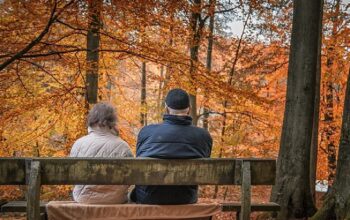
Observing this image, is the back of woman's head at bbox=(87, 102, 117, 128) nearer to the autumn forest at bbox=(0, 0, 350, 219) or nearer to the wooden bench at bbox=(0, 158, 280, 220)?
the wooden bench at bbox=(0, 158, 280, 220)

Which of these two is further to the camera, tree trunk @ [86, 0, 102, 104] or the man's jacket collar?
tree trunk @ [86, 0, 102, 104]

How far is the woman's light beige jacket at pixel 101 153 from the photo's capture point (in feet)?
12.4

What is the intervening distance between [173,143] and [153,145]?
0.56 ft

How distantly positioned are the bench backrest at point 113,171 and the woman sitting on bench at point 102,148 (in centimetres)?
43

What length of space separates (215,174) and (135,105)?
13384 mm

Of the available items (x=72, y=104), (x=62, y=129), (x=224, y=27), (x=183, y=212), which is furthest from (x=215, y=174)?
(x=224, y=27)

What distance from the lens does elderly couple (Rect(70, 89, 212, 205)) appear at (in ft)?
11.6

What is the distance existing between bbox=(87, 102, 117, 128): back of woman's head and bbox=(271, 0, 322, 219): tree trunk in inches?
158

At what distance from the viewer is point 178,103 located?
3.66 meters

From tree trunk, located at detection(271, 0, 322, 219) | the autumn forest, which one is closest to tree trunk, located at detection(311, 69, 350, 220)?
the autumn forest

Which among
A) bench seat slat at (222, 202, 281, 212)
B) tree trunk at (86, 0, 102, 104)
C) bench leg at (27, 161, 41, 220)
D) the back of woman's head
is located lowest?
bench seat slat at (222, 202, 281, 212)

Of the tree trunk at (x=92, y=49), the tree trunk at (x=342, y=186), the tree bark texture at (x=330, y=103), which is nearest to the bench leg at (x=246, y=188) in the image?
the tree trunk at (x=342, y=186)

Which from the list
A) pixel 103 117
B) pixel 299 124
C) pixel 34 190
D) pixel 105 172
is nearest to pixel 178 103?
pixel 103 117

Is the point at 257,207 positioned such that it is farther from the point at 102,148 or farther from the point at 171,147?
the point at 102,148
